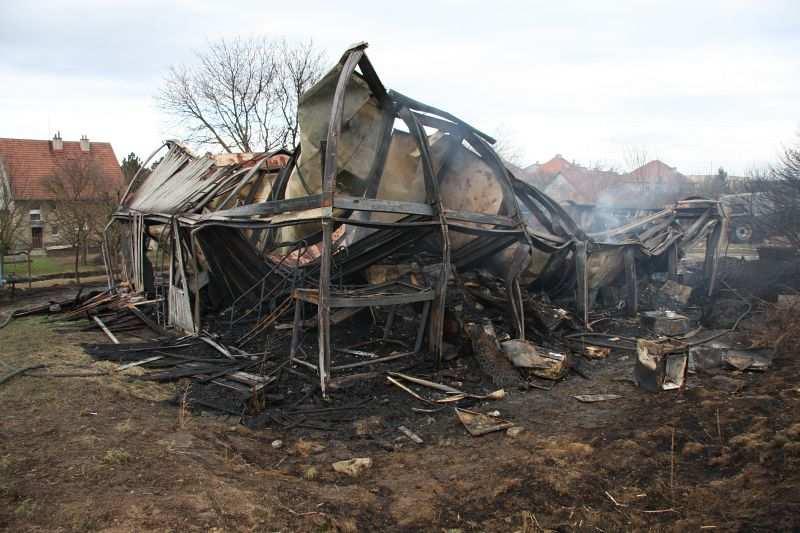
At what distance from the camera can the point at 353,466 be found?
4.93m

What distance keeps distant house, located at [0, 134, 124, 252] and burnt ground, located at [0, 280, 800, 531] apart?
1111 inches

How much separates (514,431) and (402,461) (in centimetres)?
131

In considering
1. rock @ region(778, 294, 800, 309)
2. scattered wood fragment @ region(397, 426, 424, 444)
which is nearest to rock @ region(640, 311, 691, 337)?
rock @ region(778, 294, 800, 309)

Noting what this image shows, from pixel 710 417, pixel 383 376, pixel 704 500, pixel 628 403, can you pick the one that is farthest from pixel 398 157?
pixel 704 500

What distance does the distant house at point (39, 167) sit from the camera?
31.2m

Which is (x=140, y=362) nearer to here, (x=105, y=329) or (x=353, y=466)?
(x=105, y=329)

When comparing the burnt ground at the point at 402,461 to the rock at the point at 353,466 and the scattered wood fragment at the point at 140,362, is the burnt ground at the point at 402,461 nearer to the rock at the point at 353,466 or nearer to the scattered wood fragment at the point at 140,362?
the rock at the point at 353,466

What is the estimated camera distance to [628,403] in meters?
6.52

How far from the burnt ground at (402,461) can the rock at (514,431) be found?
2.9 inches

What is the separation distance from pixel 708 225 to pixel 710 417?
8.82m

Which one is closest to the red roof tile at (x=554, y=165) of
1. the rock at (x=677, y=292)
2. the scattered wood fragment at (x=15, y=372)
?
the rock at (x=677, y=292)

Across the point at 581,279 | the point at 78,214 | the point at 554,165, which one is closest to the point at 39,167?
the point at 78,214

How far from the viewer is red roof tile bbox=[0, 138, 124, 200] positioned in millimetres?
31531

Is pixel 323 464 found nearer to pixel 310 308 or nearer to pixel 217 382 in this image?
pixel 217 382
